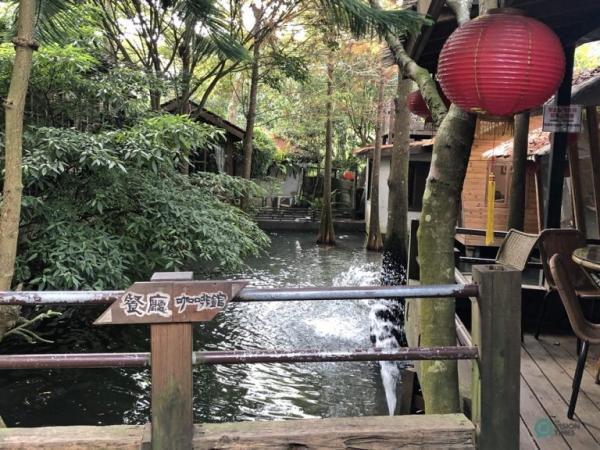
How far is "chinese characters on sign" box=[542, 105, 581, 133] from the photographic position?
4.61 m

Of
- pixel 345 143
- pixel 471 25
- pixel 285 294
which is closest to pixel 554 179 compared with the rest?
pixel 471 25

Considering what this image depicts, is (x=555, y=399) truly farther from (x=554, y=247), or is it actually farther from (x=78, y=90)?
(x=78, y=90)

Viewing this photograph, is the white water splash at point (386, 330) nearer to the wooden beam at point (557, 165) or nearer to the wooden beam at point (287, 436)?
the wooden beam at point (557, 165)

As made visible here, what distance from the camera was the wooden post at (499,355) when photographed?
1.85 metres

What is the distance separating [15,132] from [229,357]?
169cm

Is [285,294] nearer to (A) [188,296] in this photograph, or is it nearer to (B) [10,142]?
(A) [188,296]

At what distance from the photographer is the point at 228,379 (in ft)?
20.2

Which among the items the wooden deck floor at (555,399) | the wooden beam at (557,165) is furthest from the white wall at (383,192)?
the wooden deck floor at (555,399)

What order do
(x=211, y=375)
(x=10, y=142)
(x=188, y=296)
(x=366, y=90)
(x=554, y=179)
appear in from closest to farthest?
(x=188, y=296)
(x=10, y=142)
(x=554, y=179)
(x=211, y=375)
(x=366, y=90)

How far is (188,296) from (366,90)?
1793 centimetres

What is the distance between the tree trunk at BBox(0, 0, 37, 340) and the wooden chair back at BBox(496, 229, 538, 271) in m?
3.40

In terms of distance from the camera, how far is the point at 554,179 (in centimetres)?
490

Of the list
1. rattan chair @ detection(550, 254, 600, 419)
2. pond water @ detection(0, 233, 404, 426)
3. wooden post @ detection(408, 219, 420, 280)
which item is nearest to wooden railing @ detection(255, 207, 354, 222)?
pond water @ detection(0, 233, 404, 426)

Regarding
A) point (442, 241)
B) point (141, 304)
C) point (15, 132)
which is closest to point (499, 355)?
point (442, 241)
